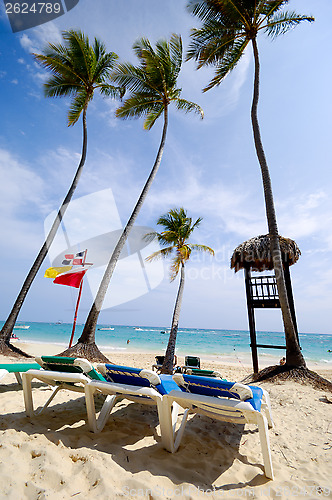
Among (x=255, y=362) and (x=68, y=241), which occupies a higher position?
(x=68, y=241)

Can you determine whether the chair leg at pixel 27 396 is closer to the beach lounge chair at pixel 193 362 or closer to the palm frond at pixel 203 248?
the beach lounge chair at pixel 193 362

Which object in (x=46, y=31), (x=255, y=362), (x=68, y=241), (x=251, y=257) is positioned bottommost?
(x=255, y=362)

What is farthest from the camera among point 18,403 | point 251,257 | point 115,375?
point 251,257

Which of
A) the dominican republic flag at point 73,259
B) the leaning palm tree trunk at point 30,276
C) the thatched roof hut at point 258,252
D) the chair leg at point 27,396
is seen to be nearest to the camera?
the chair leg at point 27,396

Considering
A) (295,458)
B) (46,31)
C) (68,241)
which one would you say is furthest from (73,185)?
(295,458)

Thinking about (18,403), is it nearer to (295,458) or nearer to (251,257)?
(295,458)

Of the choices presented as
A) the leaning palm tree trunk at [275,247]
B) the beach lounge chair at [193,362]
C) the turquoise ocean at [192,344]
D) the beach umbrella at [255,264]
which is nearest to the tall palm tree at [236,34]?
the leaning palm tree trunk at [275,247]

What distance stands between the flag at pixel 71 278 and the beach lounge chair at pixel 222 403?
8.84 m

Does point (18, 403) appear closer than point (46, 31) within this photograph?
Yes

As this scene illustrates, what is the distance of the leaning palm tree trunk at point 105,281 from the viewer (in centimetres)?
842

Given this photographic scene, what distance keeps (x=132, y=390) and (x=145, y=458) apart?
577mm

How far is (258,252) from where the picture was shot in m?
9.31

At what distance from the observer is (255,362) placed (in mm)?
8672

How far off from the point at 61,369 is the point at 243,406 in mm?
2327
